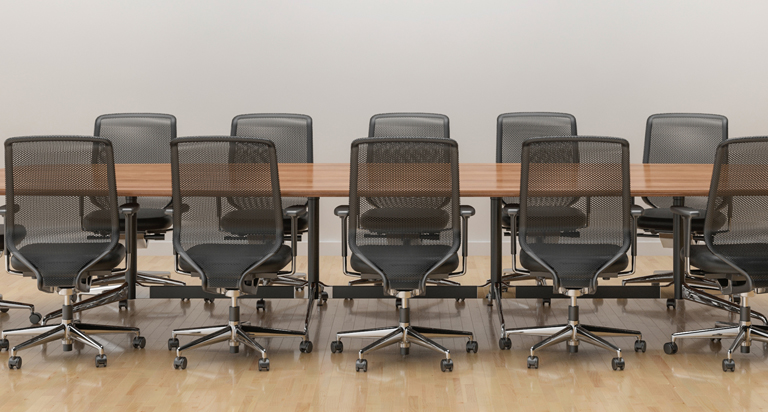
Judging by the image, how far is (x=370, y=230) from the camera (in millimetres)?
3459

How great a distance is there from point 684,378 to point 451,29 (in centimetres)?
392

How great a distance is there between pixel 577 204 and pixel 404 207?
0.76 metres

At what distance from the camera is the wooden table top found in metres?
3.68

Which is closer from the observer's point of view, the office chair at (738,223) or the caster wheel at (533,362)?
the office chair at (738,223)

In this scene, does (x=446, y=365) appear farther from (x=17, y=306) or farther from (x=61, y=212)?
(x=17, y=306)

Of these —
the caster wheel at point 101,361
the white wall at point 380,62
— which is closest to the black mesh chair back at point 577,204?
the caster wheel at point 101,361

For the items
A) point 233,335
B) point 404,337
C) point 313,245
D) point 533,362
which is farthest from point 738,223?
point 233,335

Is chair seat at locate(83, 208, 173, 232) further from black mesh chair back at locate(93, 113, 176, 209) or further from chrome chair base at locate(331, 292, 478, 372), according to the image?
chrome chair base at locate(331, 292, 478, 372)

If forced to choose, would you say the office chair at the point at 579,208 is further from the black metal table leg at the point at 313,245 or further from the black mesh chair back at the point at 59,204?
the black mesh chair back at the point at 59,204

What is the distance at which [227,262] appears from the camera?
3.45 meters

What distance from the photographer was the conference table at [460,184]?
3.73m

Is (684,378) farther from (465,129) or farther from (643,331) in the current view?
(465,129)

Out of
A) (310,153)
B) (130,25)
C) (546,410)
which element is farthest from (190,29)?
(546,410)

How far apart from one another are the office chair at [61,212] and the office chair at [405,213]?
3.46 feet
